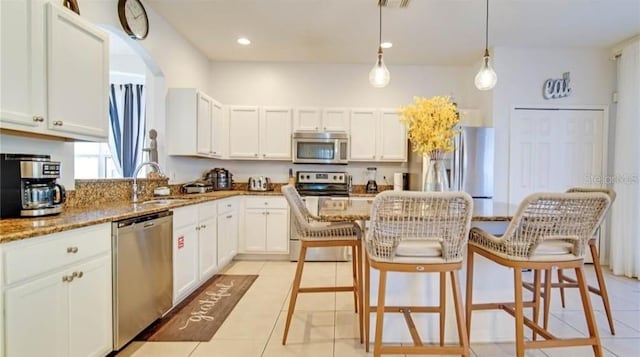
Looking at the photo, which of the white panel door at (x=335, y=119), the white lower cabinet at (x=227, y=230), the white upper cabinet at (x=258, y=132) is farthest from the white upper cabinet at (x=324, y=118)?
the white lower cabinet at (x=227, y=230)

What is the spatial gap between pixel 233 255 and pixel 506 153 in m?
3.75

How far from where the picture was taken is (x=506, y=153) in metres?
4.51

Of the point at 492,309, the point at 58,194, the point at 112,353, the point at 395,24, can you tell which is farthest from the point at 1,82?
the point at 395,24

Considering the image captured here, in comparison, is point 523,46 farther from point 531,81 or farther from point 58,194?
point 58,194

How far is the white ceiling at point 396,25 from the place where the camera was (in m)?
3.33

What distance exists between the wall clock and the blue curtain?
2246 mm

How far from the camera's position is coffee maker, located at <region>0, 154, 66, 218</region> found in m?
1.92

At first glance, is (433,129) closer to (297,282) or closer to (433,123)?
(433,123)

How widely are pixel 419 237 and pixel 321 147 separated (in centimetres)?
320

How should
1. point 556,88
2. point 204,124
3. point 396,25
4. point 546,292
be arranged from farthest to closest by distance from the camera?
point 556,88
point 204,124
point 396,25
point 546,292

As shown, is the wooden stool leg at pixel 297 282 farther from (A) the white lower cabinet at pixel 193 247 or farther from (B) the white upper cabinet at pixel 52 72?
(B) the white upper cabinet at pixel 52 72

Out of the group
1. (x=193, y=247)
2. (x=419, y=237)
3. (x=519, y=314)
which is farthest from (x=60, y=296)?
(x=519, y=314)

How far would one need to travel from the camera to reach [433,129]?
7.70 ft

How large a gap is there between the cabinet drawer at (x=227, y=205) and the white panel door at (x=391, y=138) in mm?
2073
